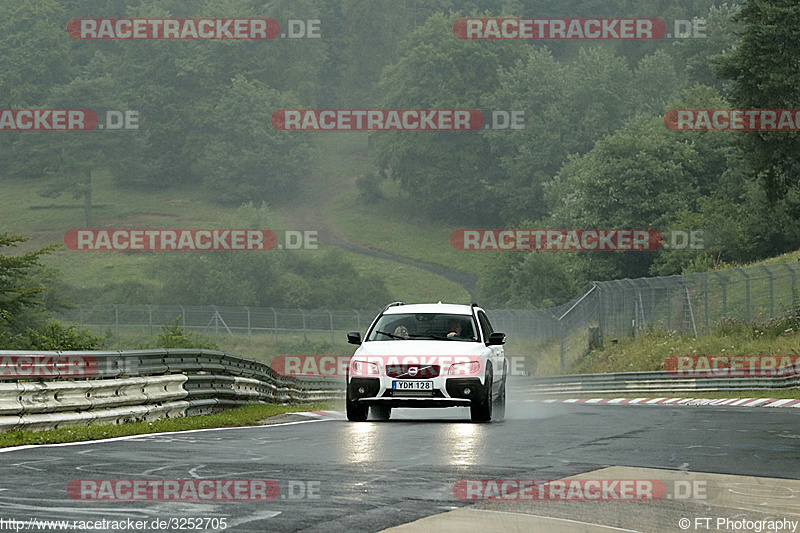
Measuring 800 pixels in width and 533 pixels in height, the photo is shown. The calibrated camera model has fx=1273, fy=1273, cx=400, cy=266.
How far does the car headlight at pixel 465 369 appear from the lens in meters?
17.3

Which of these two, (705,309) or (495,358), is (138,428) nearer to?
(495,358)

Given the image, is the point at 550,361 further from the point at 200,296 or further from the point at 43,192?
the point at 43,192

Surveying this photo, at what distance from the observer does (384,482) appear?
32.8 feet

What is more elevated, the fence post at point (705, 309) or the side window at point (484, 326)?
the fence post at point (705, 309)

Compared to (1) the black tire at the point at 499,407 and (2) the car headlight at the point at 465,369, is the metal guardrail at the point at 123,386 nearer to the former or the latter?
(2) the car headlight at the point at 465,369

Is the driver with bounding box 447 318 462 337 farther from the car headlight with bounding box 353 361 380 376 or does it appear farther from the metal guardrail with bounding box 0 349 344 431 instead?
the metal guardrail with bounding box 0 349 344 431

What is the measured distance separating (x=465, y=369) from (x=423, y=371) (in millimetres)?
576

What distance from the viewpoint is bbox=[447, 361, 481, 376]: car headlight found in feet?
56.8

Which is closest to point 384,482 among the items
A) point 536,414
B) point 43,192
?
point 536,414

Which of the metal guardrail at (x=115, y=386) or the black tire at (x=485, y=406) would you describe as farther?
the black tire at (x=485, y=406)

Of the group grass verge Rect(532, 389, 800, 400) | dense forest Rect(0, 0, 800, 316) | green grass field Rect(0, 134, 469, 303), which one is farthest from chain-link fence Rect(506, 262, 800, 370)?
green grass field Rect(0, 134, 469, 303)

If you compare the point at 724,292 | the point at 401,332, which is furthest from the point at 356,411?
the point at 724,292

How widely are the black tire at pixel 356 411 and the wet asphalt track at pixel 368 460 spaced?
40 centimetres

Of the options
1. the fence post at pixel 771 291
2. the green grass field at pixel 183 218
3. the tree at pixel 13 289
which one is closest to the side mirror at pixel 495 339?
the tree at pixel 13 289
